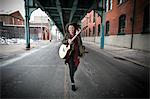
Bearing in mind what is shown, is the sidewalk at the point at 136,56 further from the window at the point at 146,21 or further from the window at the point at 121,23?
the window at the point at 121,23

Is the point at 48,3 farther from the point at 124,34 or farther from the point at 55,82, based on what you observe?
the point at 55,82

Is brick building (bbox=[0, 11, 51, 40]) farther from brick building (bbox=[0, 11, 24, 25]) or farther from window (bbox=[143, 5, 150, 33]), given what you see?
window (bbox=[143, 5, 150, 33])

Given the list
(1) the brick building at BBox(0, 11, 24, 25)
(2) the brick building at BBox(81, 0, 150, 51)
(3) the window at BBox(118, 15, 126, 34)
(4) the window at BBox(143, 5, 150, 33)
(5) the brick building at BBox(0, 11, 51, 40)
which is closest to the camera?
(4) the window at BBox(143, 5, 150, 33)

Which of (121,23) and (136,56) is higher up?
(121,23)

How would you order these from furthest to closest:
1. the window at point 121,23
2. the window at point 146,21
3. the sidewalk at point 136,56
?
the window at point 121,23, the window at point 146,21, the sidewalk at point 136,56

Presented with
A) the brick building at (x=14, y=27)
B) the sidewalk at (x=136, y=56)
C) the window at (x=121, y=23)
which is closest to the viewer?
the sidewalk at (x=136, y=56)

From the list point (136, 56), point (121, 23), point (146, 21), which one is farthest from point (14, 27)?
point (136, 56)

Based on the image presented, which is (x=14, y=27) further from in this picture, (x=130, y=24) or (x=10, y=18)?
(x=130, y=24)

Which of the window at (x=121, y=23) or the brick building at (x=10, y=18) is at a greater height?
the brick building at (x=10, y=18)

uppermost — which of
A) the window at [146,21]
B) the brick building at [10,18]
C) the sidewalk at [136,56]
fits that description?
the brick building at [10,18]

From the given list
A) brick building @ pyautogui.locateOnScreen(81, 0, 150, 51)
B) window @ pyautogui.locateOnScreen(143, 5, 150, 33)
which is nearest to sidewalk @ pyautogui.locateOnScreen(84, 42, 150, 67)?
brick building @ pyautogui.locateOnScreen(81, 0, 150, 51)

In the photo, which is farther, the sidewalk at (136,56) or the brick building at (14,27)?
the brick building at (14,27)

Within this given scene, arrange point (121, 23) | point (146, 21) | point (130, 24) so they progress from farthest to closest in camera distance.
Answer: point (121, 23), point (130, 24), point (146, 21)

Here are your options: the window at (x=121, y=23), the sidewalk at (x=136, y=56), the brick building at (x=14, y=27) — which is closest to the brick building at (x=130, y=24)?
the window at (x=121, y=23)
